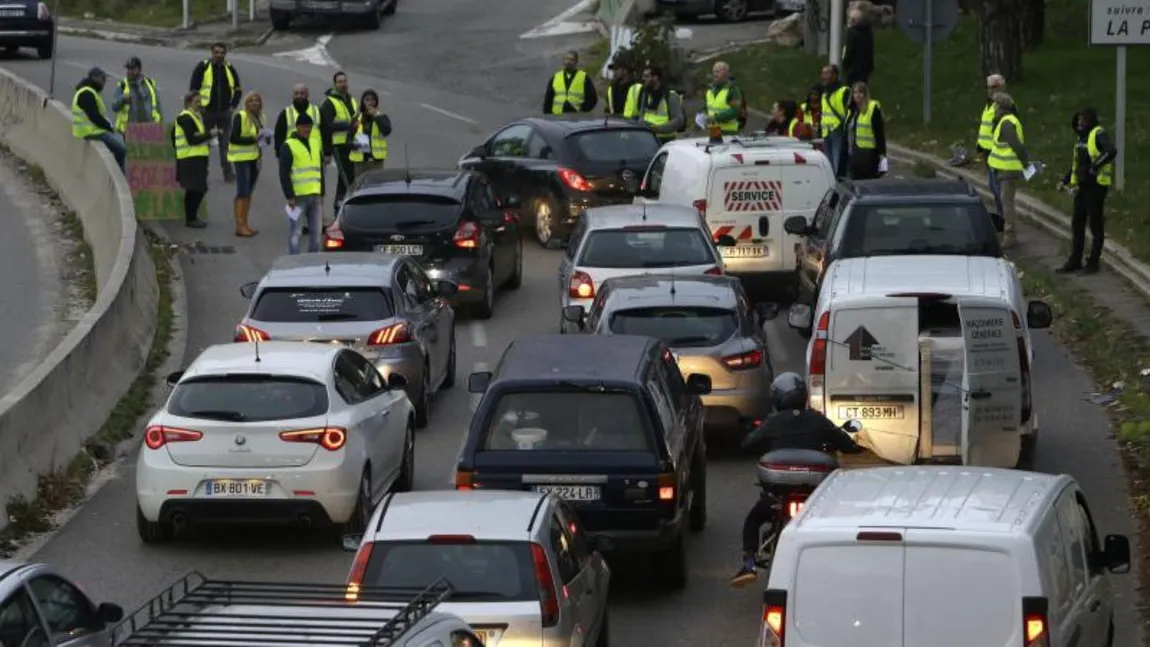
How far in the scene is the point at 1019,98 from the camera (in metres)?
36.8

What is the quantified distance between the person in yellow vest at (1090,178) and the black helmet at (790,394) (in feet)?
30.9

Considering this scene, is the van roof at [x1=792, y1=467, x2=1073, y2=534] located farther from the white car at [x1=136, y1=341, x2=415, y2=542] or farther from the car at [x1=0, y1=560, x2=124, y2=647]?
the white car at [x1=136, y1=341, x2=415, y2=542]

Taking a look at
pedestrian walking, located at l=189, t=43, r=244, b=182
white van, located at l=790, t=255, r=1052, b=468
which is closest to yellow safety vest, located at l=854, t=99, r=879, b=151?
pedestrian walking, located at l=189, t=43, r=244, b=182

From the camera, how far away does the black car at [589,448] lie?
15.2 m

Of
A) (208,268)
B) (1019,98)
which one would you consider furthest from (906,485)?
(1019,98)

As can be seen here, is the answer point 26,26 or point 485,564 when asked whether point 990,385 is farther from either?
point 26,26

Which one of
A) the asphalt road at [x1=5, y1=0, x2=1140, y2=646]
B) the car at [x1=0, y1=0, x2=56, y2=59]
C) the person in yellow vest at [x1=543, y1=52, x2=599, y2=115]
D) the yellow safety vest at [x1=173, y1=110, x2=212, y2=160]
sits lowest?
the asphalt road at [x1=5, y1=0, x2=1140, y2=646]

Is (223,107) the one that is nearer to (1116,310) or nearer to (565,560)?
(1116,310)

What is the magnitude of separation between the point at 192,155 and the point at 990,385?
48.7 feet

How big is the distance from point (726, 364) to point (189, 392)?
4.78m

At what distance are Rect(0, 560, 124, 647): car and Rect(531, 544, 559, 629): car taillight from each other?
83.4 inches

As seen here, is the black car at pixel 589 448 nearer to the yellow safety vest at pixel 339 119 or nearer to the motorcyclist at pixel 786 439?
the motorcyclist at pixel 786 439

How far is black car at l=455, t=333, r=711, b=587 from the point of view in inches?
599

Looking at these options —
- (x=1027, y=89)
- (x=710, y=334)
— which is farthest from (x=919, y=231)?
(x=1027, y=89)
